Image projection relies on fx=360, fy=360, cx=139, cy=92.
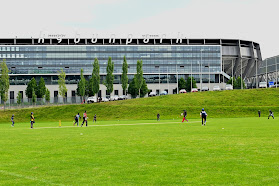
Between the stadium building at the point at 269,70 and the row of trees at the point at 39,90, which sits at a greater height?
the stadium building at the point at 269,70

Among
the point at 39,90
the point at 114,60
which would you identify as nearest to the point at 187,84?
the point at 114,60

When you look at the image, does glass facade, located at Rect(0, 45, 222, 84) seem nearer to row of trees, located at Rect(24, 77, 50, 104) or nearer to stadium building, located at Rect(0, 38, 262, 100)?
stadium building, located at Rect(0, 38, 262, 100)

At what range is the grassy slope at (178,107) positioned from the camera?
266 ft

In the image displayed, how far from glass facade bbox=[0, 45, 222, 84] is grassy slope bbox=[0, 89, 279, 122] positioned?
166ft

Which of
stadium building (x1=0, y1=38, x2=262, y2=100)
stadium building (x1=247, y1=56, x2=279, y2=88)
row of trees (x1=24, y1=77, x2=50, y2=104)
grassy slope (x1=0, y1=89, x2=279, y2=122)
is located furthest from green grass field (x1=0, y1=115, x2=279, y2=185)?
stadium building (x1=247, y1=56, x2=279, y2=88)

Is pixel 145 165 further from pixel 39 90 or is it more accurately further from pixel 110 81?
pixel 39 90

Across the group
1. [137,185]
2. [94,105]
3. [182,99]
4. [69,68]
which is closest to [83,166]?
[137,185]

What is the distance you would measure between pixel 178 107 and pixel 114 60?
77626mm

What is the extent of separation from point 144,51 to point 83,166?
148 meters

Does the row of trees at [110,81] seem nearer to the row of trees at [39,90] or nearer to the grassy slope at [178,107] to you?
the row of trees at [39,90]

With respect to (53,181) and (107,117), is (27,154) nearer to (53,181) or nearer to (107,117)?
(53,181)

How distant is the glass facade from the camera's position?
15450 cm

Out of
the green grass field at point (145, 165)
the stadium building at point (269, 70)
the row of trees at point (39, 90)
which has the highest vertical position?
the stadium building at point (269, 70)

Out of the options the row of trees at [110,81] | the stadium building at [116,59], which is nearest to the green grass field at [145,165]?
the row of trees at [110,81]
